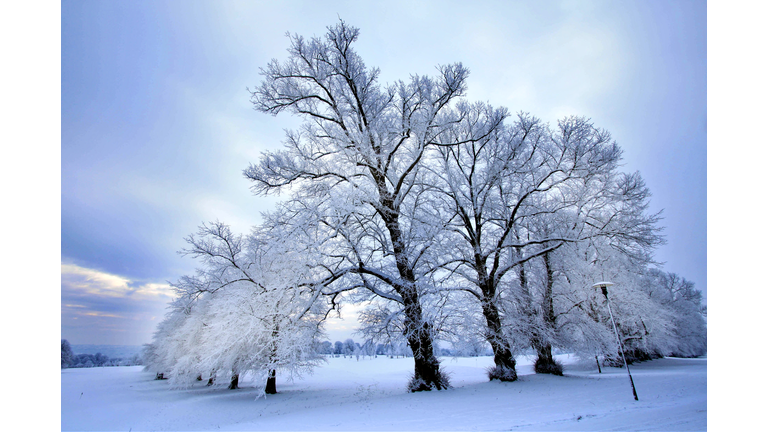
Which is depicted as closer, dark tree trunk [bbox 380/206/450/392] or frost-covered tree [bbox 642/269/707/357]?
dark tree trunk [bbox 380/206/450/392]

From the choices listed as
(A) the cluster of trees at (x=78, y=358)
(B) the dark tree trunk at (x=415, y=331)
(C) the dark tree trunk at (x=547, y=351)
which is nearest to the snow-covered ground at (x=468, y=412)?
(B) the dark tree trunk at (x=415, y=331)

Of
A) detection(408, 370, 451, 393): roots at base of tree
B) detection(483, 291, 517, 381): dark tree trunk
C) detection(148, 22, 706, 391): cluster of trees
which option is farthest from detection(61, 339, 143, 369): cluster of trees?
detection(483, 291, 517, 381): dark tree trunk

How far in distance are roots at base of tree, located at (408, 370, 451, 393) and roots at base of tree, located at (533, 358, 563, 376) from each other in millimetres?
6422

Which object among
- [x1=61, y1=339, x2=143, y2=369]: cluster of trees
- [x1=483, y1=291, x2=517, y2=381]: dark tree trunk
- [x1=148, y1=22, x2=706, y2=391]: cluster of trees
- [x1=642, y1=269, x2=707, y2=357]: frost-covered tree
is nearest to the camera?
[x1=148, y1=22, x2=706, y2=391]: cluster of trees

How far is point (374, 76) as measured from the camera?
11.9 metres

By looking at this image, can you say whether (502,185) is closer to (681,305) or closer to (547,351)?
(547,351)

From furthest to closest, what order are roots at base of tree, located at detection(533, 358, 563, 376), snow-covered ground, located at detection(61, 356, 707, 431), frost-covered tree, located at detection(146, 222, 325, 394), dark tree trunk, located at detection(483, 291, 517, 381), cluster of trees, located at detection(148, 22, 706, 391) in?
1. roots at base of tree, located at detection(533, 358, 563, 376)
2. dark tree trunk, located at detection(483, 291, 517, 381)
3. cluster of trees, located at detection(148, 22, 706, 391)
4. frost-covered tree, located at detection(146, 222, 325, 394)
5. snow-covered ground, located at detection(61, 356, 707, 431)

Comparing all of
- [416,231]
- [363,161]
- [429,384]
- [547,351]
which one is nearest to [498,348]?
[429,384]

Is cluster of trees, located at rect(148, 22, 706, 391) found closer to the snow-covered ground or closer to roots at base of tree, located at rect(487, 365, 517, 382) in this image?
roots at base of tree, located at rect(487, 365, 517, 382)

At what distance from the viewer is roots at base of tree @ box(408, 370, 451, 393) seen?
34.4 feet

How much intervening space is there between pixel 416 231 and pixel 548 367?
396 inches
